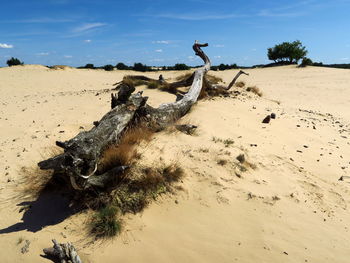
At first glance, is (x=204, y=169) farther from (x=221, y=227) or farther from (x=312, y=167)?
(x=312, y=167)

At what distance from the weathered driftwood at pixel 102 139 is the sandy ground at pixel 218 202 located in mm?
401

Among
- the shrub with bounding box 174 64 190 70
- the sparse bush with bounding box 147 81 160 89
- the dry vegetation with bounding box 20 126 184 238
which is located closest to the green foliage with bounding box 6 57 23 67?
the shrub with bounding box 174 64 190 70

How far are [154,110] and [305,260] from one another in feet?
11.2

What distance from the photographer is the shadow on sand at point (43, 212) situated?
289 cm

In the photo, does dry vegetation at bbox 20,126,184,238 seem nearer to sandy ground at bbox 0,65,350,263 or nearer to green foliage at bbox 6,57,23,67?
sandy ground at bbox 0,65,350,263

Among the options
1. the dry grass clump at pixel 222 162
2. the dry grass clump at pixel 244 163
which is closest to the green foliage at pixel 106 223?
the dry grass clump at pixel 222 162

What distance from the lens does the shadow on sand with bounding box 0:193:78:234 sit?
114 inches

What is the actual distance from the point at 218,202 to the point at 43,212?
208 centimetres

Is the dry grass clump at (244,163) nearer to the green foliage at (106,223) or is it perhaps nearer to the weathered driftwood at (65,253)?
the green foliage at (106,223)

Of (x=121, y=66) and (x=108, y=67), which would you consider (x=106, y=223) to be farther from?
(x=121, y=66)

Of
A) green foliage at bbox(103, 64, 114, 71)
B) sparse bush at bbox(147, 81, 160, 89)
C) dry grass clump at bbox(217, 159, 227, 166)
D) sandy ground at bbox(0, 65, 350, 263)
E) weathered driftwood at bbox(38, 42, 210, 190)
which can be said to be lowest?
sandy ground at bbox(0, 65, 350, 263)

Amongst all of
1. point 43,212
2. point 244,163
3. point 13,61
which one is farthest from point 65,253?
point 13,61

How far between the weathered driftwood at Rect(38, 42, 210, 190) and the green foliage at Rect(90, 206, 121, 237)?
35cm

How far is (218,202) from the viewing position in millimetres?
3316
